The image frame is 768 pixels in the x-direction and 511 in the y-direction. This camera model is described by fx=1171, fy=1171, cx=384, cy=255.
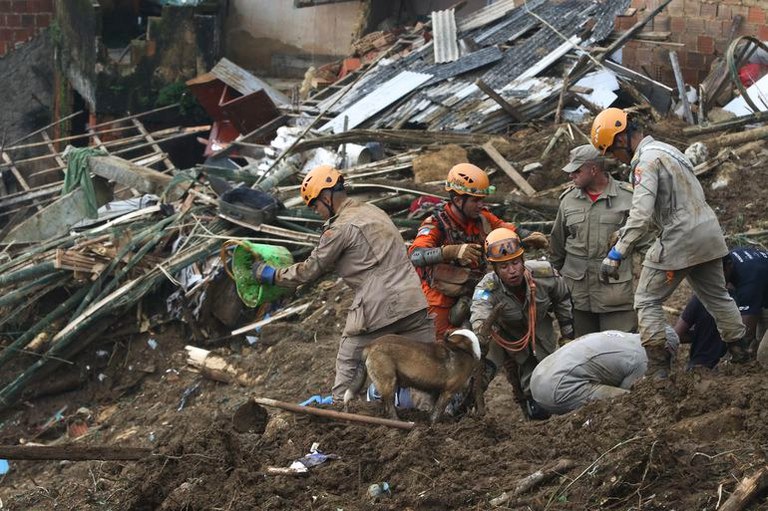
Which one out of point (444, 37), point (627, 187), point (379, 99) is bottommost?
point (379, 99)

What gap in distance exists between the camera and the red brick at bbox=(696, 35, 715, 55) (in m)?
14.8

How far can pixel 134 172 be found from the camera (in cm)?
1367

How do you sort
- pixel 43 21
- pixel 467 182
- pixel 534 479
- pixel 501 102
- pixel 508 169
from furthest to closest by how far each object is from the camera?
pixel 43 21, pixel 501 102, pixel 508 169, pixel 467 182, pixel 534 479

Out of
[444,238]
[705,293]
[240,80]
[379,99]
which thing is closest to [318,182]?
[444,238]

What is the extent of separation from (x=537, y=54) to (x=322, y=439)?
34.1 ft

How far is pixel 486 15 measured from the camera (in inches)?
698

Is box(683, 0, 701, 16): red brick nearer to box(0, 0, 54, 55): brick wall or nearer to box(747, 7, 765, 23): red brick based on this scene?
box(747, 7, 765, 23): red brick

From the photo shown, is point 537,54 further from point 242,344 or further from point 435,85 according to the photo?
point 242,344

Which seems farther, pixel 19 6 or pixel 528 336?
pixel 19 6

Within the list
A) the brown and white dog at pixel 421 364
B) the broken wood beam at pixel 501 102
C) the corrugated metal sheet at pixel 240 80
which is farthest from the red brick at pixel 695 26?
the brown and white dog at pixel 421 364

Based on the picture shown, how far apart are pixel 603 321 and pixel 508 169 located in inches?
181

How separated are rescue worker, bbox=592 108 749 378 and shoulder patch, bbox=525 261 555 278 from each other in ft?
1.66

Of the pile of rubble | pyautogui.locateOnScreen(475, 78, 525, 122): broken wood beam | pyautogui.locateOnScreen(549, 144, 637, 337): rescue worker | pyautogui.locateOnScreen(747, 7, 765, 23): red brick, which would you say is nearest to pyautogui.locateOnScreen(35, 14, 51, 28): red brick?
the pile of rubble

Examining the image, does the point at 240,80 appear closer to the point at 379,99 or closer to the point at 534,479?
the point at 379,99
